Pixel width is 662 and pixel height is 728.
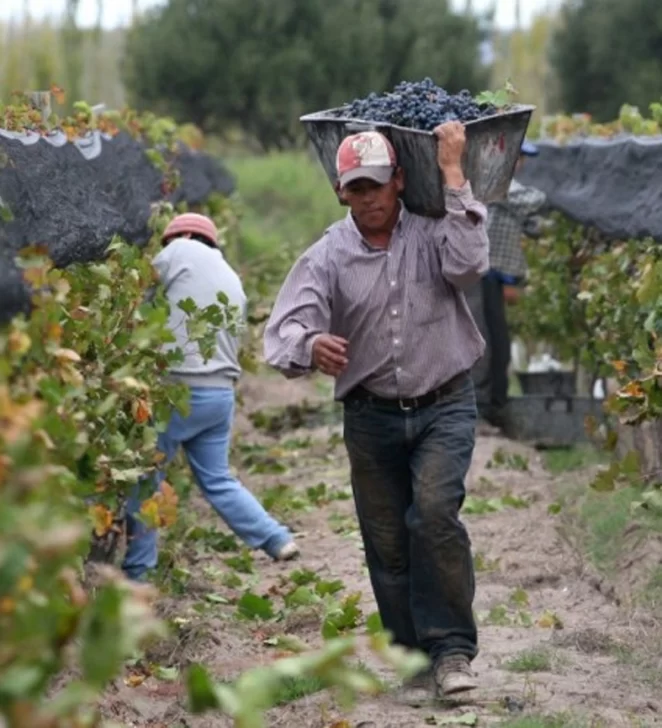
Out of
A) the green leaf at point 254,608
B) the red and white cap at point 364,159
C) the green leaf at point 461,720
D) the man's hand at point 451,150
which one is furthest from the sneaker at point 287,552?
the man's hand at point 451,150

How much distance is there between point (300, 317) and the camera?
6.89 m

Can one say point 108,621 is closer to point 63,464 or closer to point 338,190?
point 63,464

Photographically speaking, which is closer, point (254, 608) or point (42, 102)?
point (254, 608)

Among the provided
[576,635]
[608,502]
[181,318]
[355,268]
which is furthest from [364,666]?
[608,502]

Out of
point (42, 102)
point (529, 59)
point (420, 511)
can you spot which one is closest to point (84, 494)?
point (420, 511)

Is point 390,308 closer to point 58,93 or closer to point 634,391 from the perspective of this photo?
point 634,391

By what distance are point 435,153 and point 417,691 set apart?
6.37ft

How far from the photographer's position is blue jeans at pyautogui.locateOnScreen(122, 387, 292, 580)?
9.26 m

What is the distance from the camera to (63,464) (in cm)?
509

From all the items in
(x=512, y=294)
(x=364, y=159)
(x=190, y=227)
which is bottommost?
(x=512, y=294)

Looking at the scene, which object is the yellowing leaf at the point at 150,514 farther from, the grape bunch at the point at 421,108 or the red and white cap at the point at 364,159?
the grape bunch at the point at 421,108

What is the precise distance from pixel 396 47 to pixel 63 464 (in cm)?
3904

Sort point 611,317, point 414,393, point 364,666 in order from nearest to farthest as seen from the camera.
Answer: point 414,393, point 364,666, point 611,317

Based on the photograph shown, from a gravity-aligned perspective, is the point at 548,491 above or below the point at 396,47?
below
